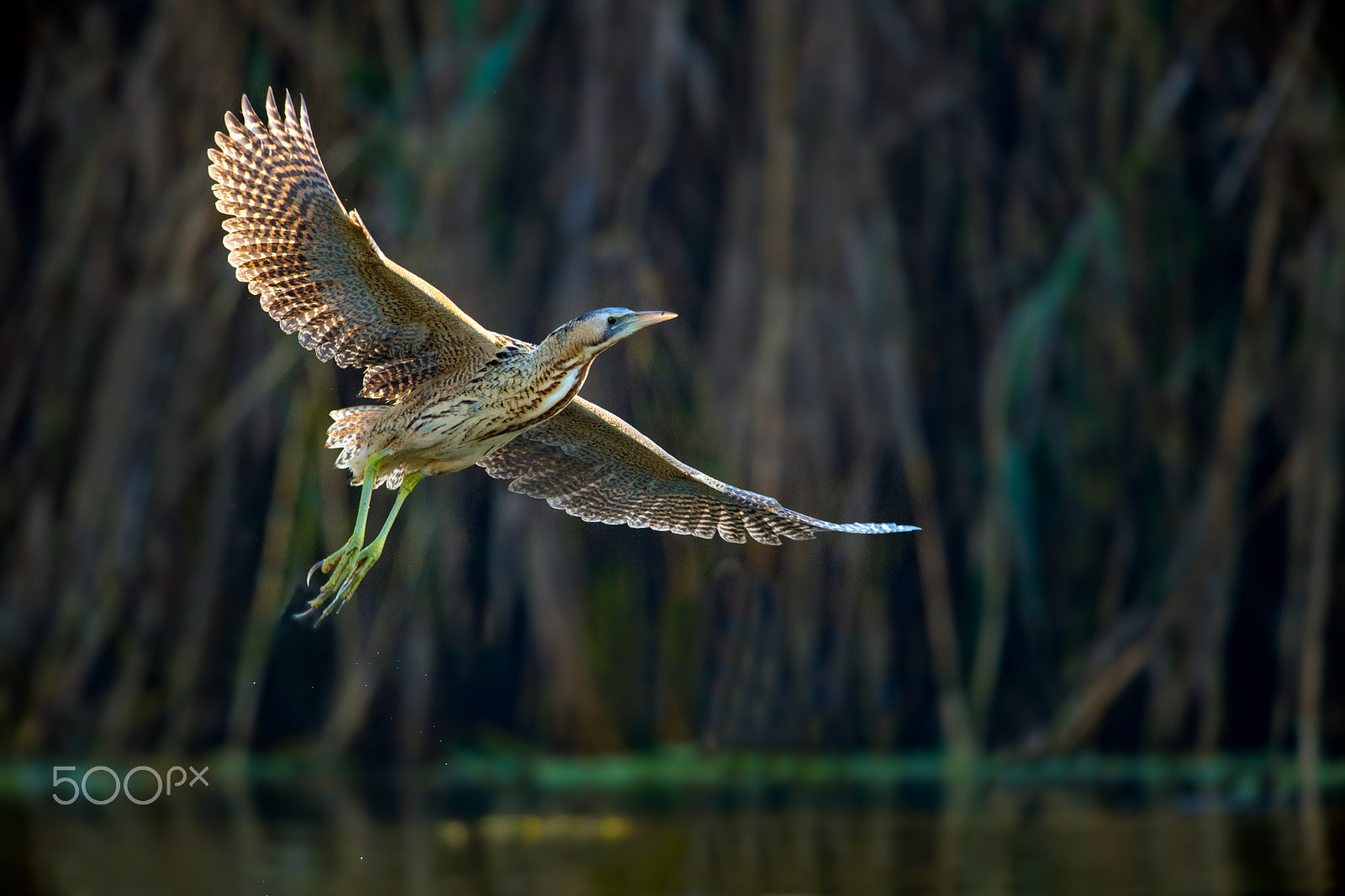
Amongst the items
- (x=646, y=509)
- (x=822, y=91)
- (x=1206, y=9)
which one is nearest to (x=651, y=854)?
(x=646, y=509)

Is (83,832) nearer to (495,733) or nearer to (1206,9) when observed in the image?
(495,733)

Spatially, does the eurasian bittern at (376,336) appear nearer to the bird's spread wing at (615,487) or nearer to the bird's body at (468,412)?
the bird's body at (468,412)

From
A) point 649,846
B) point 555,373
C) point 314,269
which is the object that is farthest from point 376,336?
point 649,846

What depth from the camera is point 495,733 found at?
411 inches

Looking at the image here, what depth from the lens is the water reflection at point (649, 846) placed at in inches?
305

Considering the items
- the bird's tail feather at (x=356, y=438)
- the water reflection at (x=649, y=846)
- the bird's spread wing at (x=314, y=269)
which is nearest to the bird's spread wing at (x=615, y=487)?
the bird's tail feather at (x=356, y=438)

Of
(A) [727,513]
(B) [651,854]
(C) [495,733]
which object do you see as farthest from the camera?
(C) [495,733]

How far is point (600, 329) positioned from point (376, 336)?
2.73 feet

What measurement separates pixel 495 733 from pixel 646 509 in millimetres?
4670

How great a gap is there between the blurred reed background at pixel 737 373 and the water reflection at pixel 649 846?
0.61 m

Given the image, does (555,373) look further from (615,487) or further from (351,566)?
(615,487)

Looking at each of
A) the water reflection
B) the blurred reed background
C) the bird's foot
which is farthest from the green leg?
the blurred reed background

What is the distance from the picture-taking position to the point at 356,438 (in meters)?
5.48

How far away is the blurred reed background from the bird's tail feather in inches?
170
